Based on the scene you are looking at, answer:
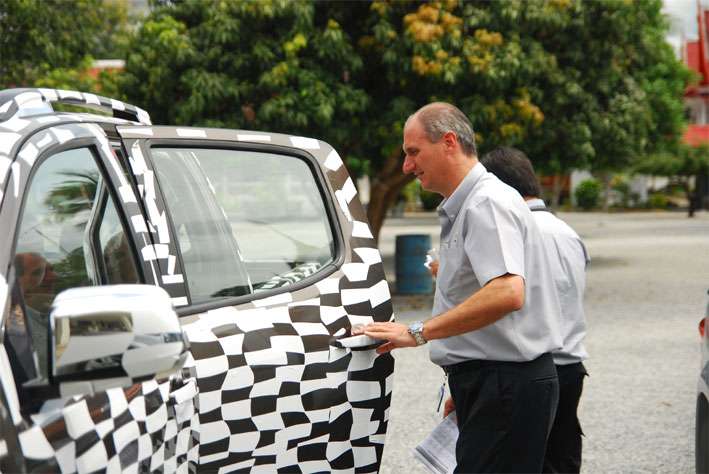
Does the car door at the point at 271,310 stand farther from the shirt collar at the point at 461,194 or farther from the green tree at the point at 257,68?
the green tree at the point at 257,68

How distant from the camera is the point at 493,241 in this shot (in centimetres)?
278

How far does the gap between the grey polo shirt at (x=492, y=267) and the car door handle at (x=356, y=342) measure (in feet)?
0.69

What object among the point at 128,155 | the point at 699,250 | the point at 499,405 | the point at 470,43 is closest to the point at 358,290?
the point at 499,405

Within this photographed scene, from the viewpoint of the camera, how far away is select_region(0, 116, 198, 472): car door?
1858 mm

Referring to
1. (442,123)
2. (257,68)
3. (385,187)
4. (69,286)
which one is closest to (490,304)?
(442,123)

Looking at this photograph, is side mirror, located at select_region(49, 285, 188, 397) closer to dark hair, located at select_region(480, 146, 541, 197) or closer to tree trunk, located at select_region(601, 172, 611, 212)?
dark hair, located at select_region(480, 146, 541, 197)

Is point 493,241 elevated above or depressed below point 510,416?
above

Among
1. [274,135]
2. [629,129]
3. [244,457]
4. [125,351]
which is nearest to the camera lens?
[125,351]

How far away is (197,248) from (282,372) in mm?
501

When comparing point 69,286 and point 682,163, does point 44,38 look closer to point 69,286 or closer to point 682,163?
point 69,286

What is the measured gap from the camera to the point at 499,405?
9.40 ft

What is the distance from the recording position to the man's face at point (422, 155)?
9.59ft

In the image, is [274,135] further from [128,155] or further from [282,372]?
[282,372]

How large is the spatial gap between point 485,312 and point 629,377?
570cm
